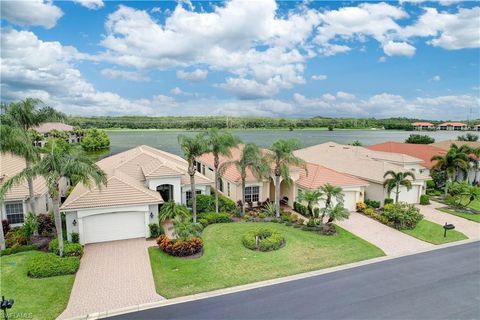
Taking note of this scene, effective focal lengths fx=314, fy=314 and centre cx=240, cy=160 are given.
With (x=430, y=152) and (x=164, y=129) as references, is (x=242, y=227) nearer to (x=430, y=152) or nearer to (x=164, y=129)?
(x=430, y=152)

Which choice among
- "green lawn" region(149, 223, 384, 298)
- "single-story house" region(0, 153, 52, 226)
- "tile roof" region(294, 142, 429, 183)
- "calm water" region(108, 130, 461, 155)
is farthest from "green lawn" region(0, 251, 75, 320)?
"calm water" region(108, 130, 461, 155)

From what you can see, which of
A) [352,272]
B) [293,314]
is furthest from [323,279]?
[293,314]

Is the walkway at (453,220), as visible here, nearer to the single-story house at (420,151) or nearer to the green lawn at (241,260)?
the green lawn at (241,260)

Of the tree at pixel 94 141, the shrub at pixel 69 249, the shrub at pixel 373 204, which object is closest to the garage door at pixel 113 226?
the shrub at pixel 69 249

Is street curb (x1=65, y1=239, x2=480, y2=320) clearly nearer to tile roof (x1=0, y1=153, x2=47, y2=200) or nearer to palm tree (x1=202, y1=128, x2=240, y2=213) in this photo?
palm tree (x1=202, y1=128, x2=240, y2=213)

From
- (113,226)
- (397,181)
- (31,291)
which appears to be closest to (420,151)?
(397,181)

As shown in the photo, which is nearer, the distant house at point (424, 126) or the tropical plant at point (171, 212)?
the tropical plant at point (171, 212)
